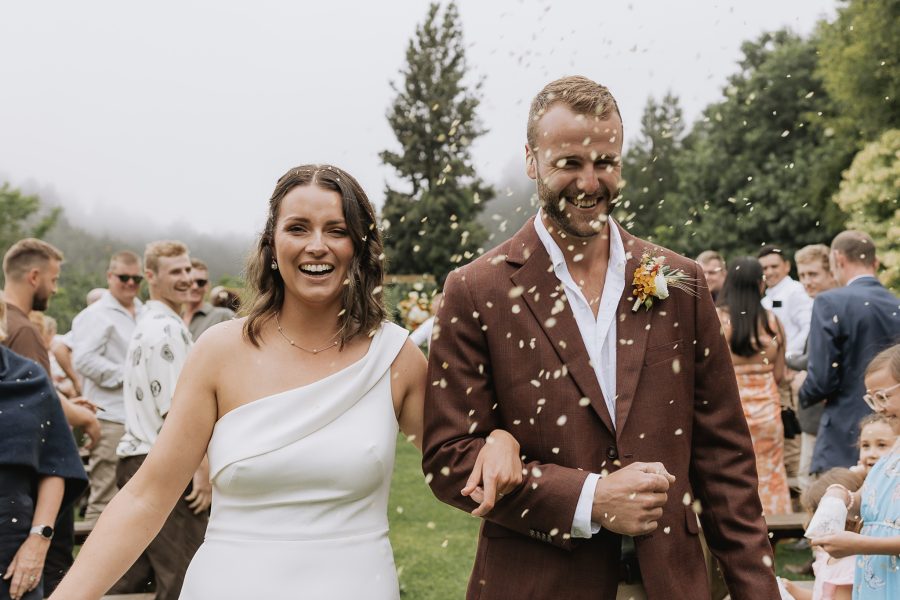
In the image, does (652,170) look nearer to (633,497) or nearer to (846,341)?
(846,341)

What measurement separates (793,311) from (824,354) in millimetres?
2042

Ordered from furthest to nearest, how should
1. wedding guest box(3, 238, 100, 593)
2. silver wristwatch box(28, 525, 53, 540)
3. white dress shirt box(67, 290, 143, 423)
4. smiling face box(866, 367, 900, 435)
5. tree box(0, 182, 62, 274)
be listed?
tree box(0, 182, 62, 274) → white dress shirt box(67, 290, 143, 423) → wedding guest box(3, 238, 100, 593) → silver wristwatch box(28, 525, 53, 540) → smiling face box(866, 367, 900, 435)

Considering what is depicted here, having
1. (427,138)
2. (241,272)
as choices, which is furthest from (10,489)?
(427,138)

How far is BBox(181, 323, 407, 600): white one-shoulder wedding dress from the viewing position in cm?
296

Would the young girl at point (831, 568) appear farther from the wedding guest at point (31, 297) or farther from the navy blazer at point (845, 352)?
the wedding guest at point (31, 297)

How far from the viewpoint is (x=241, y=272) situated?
3395 millimetres

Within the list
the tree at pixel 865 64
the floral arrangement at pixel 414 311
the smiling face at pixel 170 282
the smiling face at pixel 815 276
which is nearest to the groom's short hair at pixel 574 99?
the smiling face at pixel 170 282

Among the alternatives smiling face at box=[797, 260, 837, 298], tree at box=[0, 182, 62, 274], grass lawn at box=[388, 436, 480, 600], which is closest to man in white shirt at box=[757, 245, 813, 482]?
smiling face at box=[797, 260, 837, 298]

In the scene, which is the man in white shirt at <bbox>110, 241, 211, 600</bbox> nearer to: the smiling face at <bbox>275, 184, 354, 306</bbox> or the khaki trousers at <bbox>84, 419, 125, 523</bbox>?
the khaki trousers at <bbox>84, 419, 125, 523</bbox>

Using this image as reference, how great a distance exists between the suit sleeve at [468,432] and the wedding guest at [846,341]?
4.50 meters

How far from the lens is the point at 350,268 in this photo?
10.2ft

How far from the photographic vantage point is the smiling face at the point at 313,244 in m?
3.01

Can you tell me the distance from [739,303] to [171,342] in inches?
156

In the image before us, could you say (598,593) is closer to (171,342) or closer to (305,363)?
(305,363)
